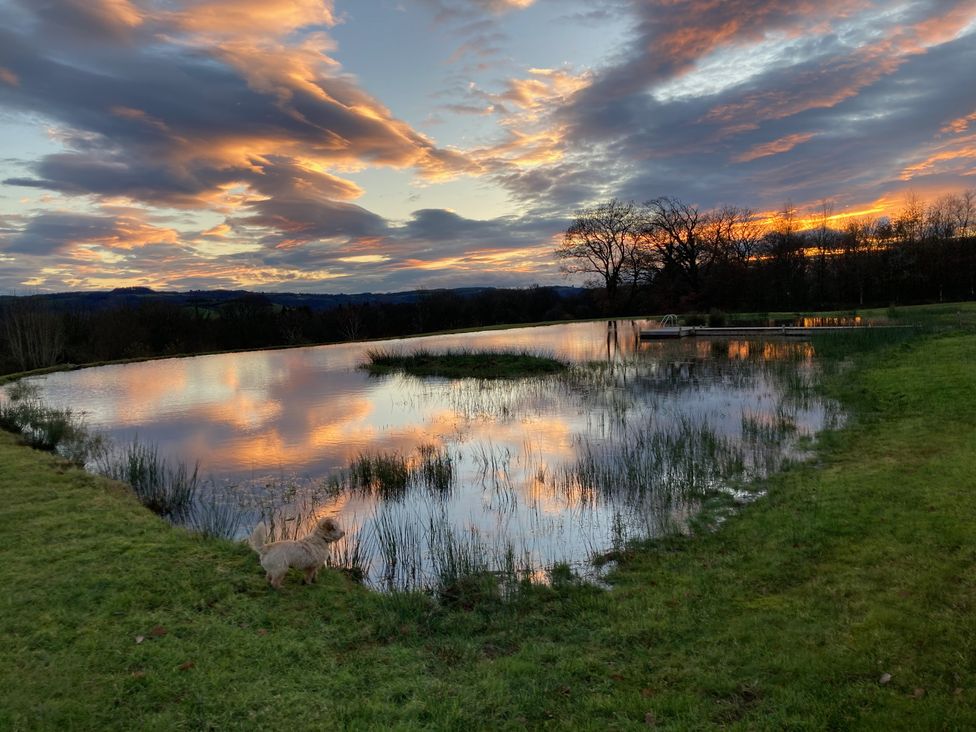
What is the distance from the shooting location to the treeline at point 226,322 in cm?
2891

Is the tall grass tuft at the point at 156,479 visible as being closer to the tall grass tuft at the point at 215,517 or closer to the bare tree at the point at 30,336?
the tall grass tuft at the point at 215,517

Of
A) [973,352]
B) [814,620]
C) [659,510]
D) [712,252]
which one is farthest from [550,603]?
[712,252]

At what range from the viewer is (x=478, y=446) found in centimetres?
1085

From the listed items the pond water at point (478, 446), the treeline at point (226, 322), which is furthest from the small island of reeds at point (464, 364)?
the treeline at point (226, 322)

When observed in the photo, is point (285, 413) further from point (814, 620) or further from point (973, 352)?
point (973, 352)

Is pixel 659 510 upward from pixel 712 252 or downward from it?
downward

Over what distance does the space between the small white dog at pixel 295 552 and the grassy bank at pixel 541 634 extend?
19 cm

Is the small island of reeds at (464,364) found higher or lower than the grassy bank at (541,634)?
higher

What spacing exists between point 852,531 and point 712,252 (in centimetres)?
5248

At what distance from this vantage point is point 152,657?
3.87m

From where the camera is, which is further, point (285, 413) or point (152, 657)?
point (285, 413)

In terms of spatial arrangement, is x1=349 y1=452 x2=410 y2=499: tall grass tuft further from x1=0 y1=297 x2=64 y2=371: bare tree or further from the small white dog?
x1=0 y1=297 x2=64 y2=371: bare tree

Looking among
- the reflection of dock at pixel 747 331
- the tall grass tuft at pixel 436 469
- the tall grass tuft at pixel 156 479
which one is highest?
the reflection of dock at pixel 747 331

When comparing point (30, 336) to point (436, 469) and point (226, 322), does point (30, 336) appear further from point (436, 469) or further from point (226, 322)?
point (436, 469)
